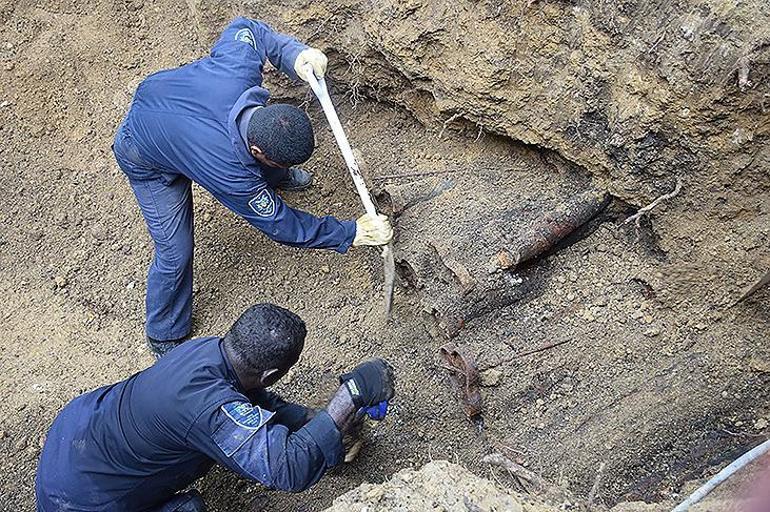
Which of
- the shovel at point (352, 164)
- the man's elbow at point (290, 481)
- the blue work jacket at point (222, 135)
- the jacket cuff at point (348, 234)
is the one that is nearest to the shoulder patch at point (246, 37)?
the blue work jacket at point (222, 135)

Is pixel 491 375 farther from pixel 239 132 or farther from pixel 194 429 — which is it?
pixel 239 132

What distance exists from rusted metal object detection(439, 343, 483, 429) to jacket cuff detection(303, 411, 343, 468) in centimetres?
69

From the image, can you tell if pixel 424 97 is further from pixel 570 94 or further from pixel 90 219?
pixel 90 219

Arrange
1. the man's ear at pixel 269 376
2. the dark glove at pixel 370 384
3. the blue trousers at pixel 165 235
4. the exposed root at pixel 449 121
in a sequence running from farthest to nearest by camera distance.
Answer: the blue trousers at pixel 165 235
the exposed root at pixel 449 121
the dark glove at pixel 370 384
the man's ear at pixel 269 376

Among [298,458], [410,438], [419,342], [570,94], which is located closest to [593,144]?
[570,94]

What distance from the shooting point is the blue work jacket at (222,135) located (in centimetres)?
387

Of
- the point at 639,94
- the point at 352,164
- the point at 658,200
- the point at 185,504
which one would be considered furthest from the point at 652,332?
the point at 185,504

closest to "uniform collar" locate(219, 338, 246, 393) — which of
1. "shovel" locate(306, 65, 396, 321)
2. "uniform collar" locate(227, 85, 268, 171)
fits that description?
"uniform collar" locate(227, 85, 268, 171)

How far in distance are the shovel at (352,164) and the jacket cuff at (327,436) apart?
1051 millimetres

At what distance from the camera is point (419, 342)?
4277 millimetres

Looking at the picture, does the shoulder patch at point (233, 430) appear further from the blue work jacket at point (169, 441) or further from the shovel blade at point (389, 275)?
the shovel blade at point (389, 275)

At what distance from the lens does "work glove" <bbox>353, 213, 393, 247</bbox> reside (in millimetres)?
3975

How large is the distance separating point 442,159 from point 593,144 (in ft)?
3.09

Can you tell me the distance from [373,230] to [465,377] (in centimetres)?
88
